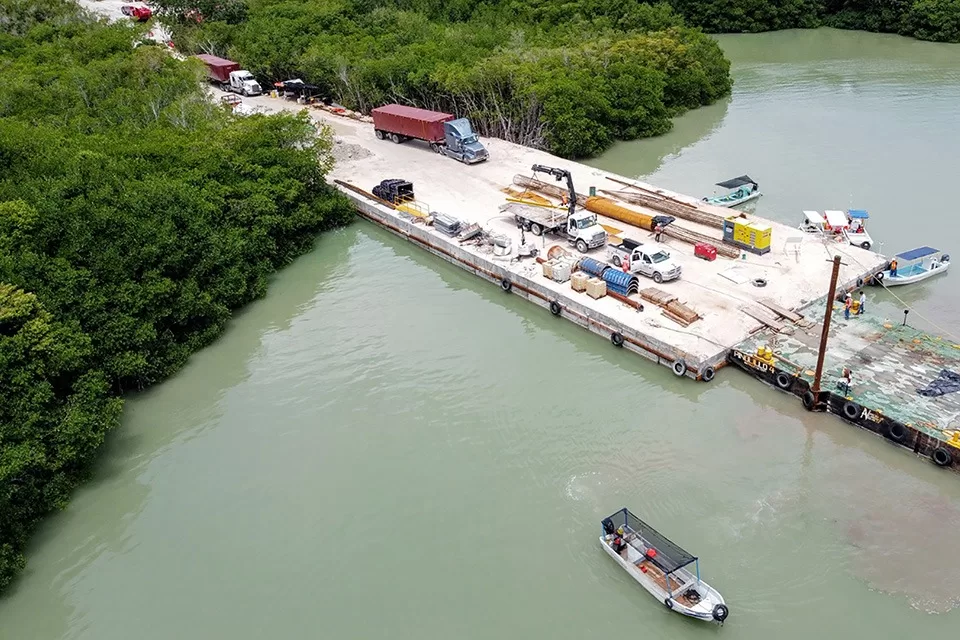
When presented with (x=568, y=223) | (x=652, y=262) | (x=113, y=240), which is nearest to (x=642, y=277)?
(x=652, y=262)

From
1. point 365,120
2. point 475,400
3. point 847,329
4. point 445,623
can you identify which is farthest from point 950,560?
point 365,120

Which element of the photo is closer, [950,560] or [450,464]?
[950,560]

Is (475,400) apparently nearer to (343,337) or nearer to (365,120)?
(343,337)

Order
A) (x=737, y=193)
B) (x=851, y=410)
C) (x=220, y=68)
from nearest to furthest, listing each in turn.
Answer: (x=851, y=410)
(x=737, y=193)
(x=220, y=68)

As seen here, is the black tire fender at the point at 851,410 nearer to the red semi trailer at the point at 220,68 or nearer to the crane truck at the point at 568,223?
the crane truck at the point at 568,223

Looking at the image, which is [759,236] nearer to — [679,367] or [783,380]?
[783,380]

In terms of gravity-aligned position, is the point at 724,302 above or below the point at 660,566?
above

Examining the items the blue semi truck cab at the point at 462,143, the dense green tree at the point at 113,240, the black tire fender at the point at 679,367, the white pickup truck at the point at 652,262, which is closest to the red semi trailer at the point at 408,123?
the blue semi truck cab at the point at 462,143
